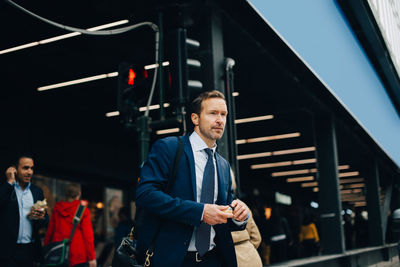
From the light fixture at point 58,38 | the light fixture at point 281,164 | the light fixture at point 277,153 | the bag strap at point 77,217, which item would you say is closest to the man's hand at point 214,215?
the bag strap at point 77,217

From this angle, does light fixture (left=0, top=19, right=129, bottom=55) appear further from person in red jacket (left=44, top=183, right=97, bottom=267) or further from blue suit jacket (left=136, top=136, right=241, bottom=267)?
blue suit jacket (left=136, top=136, right=241, bottom=267)

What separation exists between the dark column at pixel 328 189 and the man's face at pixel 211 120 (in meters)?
9.10

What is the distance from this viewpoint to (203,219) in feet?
9.16

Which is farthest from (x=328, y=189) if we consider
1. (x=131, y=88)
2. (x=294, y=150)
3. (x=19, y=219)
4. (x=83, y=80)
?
(x=294, y=150)

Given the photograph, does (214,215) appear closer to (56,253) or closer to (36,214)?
(36,214)

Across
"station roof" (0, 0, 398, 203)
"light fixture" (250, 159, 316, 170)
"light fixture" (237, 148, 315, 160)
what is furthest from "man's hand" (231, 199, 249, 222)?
"light fixture" (250, 159, 316, 170)

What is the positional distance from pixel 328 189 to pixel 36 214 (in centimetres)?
809

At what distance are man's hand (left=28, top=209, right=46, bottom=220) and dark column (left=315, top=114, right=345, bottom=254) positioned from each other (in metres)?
7.79

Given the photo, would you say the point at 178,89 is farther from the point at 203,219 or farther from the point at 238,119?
the point at 238,119

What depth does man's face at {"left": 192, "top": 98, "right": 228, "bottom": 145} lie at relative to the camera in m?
3.15

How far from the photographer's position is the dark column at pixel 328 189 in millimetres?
11516

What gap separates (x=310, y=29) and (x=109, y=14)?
3556 mm

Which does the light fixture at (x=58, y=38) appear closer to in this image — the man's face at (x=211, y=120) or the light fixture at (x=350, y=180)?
the man's face at (x=211, y=120)

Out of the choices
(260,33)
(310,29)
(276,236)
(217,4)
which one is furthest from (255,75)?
(276,236)
